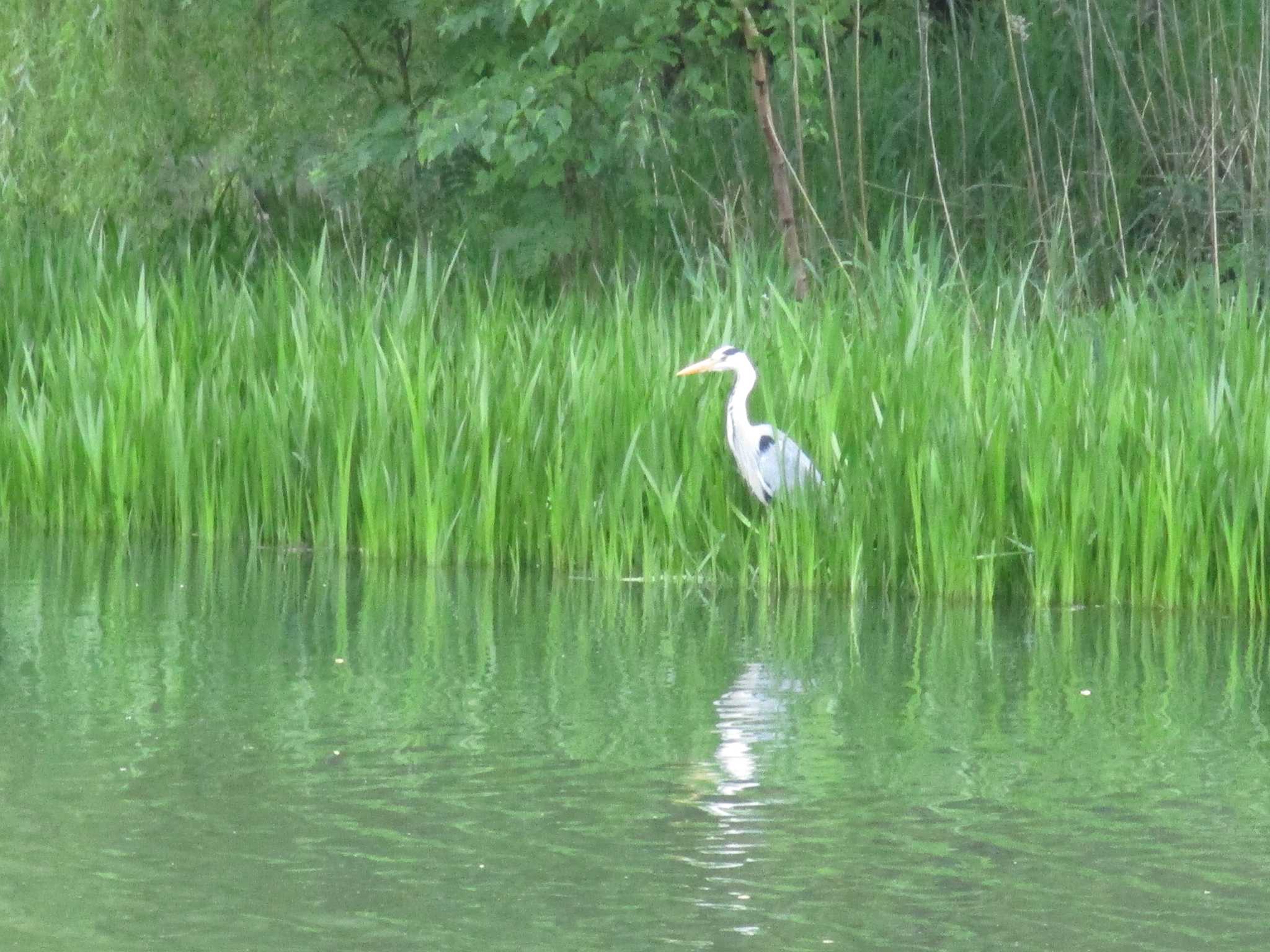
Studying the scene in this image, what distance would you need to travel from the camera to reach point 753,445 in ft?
20.7

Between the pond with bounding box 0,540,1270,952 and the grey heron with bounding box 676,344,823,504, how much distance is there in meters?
0.35

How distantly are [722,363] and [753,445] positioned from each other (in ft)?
1.21

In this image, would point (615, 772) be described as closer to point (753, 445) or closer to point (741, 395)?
point (753, 445)

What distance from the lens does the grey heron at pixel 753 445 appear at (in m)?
6.07

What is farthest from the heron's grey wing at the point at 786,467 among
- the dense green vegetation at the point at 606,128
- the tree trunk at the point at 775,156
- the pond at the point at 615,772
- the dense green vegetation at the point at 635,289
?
the dense green vegetation at the point at 606,128

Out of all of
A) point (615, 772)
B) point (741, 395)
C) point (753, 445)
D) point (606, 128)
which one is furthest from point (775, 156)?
point (615, 772)

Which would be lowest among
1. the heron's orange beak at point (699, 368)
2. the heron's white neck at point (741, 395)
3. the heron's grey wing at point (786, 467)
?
the heron's grey wing at point (786, 467)

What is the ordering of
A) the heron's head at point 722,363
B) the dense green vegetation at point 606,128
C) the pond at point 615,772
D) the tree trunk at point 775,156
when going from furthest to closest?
the dense green vegetation at point 606,128 → the tree trunk at point 775,156 → the heron's head at point 722,363 → the pond at point 615,772

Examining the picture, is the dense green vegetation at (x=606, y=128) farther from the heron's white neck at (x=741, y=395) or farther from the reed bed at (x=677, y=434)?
the heron's white neck at (x=741, y=395)

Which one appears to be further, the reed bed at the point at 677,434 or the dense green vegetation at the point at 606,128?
the dense green vegetation at the point at 606,128

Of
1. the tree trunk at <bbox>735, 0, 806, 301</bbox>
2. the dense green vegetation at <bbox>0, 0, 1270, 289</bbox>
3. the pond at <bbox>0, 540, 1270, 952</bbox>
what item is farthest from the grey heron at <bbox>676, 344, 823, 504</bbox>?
the dense green vegetation at <bbox>0, 0, 1270, 289</bbox>

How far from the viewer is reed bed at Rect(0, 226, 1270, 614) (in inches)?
231

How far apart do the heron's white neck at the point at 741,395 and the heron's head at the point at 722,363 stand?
1 centimetres

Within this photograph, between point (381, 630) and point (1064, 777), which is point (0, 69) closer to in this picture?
point (381, 630)
